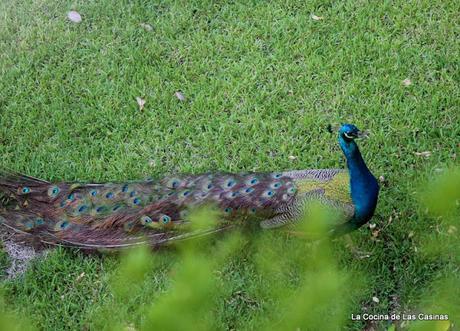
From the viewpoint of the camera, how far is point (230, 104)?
13.3 ft

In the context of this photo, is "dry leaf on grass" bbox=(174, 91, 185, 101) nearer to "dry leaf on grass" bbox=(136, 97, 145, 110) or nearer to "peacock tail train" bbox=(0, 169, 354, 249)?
"dry leaf on grass" bbox=(136, 97, 145, 110)

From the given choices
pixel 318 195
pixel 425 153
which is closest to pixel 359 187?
pixel 318 195

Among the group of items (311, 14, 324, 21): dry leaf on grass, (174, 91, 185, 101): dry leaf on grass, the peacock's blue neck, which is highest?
(311, 14, 324, 21): dry leaf on grass

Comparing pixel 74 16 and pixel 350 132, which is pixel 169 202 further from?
pixel 74 16

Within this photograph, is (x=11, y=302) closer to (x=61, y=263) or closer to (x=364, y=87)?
(x=61, y=263)

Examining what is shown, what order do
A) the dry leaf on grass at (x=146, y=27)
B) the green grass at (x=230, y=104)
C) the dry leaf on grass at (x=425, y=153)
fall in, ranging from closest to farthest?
1. the green grass at (x=230, y=104)
2. the dry leaf on grass at (x=425, y=153)
3. the dry leaf on grass at (x=146, y=27)

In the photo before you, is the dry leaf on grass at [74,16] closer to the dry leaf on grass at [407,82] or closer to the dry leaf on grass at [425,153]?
the dry leaf on grass at [407,82]

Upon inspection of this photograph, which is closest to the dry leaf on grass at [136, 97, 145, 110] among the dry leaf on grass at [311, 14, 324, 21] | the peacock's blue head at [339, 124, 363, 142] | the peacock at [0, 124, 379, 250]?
the peacock at [0, 124, 379, 250]

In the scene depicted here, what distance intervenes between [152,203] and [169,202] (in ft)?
0.31

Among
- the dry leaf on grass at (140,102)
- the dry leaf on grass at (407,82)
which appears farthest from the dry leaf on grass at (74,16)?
the dry leaf on grass at (407,82)

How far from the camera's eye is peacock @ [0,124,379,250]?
2912 mm

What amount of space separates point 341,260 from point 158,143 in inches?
58.2

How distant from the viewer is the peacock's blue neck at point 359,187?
288 cm

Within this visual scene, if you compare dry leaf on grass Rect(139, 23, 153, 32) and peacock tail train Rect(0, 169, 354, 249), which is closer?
peacock tail train Rect(0, 169, 354, 249)
